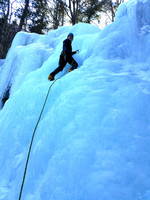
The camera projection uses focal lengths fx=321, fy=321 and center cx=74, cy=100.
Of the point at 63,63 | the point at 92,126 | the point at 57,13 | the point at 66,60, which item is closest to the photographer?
the point at 92,126

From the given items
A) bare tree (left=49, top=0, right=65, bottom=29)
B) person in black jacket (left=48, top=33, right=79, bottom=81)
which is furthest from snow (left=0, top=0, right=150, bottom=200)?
bare tree (left=49, top=0, right=65, bottom=29)

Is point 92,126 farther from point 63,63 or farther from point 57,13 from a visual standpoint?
point 57,13

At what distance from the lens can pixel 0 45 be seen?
16.8 metres

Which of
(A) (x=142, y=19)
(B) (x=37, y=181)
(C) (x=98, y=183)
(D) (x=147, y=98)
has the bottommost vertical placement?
(B) (x=37, y=181)

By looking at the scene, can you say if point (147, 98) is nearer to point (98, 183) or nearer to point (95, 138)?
point (95, 138)

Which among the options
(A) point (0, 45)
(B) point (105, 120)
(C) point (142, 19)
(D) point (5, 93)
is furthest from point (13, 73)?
(A) point (0, 45)

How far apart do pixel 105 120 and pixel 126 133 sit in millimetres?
354

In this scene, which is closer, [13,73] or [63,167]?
[63,167]

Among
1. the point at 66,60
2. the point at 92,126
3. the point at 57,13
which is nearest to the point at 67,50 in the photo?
the point at 66,60

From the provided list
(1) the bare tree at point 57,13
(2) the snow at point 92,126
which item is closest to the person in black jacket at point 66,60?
(2) the snow at point 92,126

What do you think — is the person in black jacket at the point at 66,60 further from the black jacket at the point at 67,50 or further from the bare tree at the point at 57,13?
the bare tree at the point at 57,13

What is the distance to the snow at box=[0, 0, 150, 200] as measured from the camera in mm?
3303

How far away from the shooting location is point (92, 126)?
12.8 feet

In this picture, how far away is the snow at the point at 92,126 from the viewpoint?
3303 millimetres
